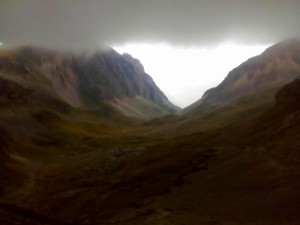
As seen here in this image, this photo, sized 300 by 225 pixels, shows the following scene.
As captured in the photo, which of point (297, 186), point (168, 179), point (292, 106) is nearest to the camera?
point (297, 186)

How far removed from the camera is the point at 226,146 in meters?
78.1

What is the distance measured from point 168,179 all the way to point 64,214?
1457 cm

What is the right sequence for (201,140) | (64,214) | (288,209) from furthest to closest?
(201,140), (64,214), (288,209)

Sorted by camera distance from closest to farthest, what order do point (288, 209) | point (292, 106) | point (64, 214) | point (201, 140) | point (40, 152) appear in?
point (288, 209) → point (64, 214) → point (292, 106) → point (201, 140) → point (40, 152)

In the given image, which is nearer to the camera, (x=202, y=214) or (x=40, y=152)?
(x=202, y=214)

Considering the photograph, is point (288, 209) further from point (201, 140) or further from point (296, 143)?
point (201, 140)

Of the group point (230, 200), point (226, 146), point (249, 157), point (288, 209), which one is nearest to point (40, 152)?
point (226, 146)

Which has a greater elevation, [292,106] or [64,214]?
[292,106]

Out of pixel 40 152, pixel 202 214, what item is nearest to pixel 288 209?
pixel 202 214

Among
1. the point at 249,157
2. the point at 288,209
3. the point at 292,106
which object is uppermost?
the point at 292,106

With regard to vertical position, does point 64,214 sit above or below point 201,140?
below

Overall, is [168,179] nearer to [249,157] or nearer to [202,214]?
[249,157]

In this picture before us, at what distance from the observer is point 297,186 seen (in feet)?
169

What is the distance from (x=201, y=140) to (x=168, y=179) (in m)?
26.3
